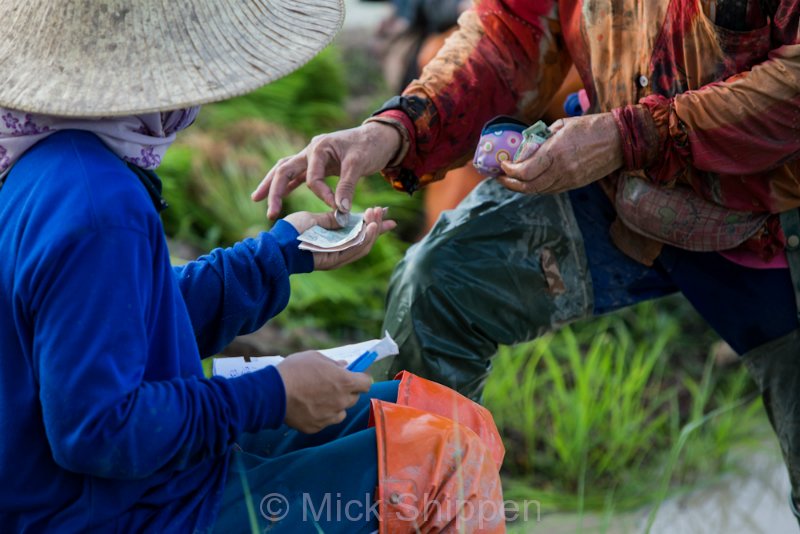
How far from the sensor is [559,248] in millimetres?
2559

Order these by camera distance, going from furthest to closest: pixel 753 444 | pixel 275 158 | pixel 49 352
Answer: pixel 275 158 < pixel 753 444 < pixel 49 352

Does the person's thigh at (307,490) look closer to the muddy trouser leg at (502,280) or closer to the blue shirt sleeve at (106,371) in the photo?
the blue shirt sleeve at (106,371)

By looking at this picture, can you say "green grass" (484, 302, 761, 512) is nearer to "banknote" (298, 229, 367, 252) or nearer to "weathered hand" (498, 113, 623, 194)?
"weathered hand" (498, 113, 623, 194)

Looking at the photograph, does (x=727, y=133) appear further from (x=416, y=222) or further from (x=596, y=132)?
(x=416, y=222)

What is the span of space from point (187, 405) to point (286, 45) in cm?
64

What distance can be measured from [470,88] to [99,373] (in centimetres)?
138

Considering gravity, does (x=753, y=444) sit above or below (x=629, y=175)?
below

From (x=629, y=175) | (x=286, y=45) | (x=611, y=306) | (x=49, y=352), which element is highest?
(x=286, y=45)

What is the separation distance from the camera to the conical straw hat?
5.36 feet

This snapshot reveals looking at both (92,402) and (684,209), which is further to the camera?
(684,209)

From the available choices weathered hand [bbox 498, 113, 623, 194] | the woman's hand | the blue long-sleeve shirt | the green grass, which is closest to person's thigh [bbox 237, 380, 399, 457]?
the blue long-sleeve shirt

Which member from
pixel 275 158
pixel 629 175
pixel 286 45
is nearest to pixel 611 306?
pixel 629 175

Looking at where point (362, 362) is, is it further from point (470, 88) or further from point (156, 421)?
point (470, 88)

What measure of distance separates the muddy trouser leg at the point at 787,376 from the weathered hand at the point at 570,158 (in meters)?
0.46
